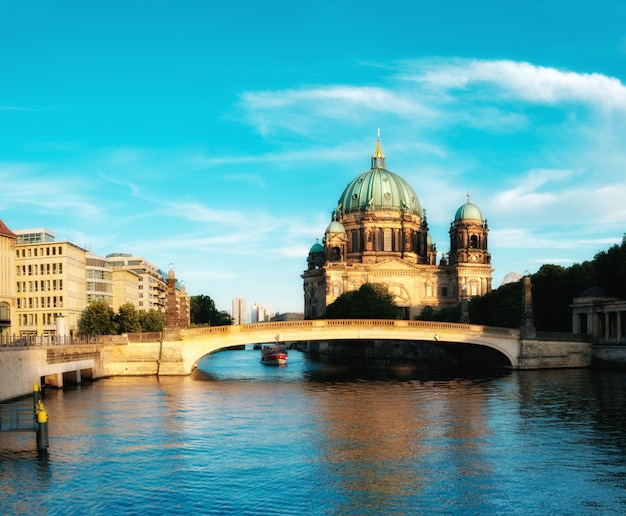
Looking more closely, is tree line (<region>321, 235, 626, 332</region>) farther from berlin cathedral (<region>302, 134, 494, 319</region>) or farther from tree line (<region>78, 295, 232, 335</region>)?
tree line (<region>78, 295, 232, 335</region>)

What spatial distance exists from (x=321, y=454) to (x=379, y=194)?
152614 mm

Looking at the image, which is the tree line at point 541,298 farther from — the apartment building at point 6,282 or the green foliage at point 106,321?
the apartment building at point 6,282

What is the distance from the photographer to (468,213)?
174 meters

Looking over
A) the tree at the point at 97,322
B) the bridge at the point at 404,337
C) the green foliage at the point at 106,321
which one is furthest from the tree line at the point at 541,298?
the tree at the point at 97,322

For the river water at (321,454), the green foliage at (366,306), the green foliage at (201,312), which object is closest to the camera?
the river water at (321,454)

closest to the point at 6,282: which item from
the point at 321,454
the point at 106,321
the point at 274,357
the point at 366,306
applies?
the point at 106,321

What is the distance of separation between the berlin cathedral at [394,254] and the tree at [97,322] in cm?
6855

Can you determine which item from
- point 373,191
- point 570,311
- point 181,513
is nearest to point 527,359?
point 570,311

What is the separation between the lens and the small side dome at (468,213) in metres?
174

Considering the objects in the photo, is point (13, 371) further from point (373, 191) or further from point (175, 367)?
point (373, 191)

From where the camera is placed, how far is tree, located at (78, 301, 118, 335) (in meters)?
106

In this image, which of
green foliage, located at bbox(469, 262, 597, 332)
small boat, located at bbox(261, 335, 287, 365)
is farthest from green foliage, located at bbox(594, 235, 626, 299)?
small boat, located at bbox(261, 335, 287, 365)

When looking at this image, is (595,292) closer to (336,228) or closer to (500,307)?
(500,307)

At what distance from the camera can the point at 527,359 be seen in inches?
3489
